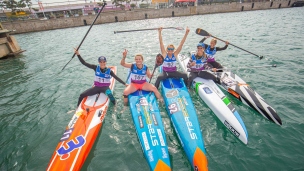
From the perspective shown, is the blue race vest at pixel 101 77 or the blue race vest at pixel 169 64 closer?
the blue race vest at pixel 101 77

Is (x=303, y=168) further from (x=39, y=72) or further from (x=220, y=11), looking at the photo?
(x=220, y=11)

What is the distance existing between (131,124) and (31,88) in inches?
259

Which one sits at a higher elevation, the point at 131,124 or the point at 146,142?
the point at 146,142

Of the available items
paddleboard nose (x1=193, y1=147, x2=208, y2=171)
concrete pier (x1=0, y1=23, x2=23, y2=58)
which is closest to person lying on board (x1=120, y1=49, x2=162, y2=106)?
paddleboard nose (x1=193, y1=147, x2=208, y2=171)

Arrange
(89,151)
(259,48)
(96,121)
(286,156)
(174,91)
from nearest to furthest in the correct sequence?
(286,156), (89,151), (96,121), (174,91), (259,48)

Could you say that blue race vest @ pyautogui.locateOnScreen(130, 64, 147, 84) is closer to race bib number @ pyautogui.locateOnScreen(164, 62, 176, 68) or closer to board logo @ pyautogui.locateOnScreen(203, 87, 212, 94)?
race bib number @ pyautogui.locateOnScreen(164, 62, 176, 68)

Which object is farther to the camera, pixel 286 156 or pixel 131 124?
pixel 131 124

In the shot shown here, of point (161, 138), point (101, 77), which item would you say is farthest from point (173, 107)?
point (101, 77)

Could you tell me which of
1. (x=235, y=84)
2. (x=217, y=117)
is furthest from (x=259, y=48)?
(x=217, y=117)

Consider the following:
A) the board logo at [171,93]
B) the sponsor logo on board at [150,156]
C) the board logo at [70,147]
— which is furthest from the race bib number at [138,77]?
the sponsor logo on board at [150,156]

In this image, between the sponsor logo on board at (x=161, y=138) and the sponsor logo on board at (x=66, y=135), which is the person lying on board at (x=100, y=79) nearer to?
the sponsor logo on board at (x=66, y=135)

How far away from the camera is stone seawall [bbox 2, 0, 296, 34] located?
1299 inches

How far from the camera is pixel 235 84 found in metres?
6.68

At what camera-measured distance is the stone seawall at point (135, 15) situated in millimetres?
32997
